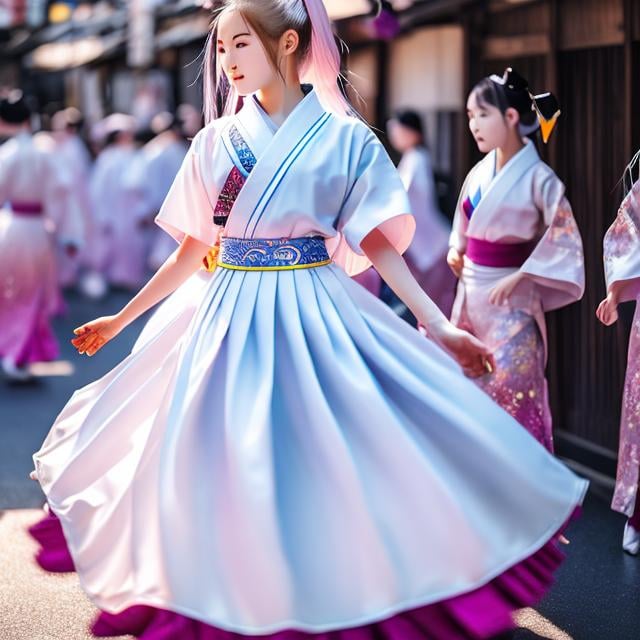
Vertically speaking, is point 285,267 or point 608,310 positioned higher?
point 285,267

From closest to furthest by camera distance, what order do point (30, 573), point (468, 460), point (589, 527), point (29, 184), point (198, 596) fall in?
point (198, 596) → point (468, 460) → point (30, 573) → point (589, 527) → point (29, 184)

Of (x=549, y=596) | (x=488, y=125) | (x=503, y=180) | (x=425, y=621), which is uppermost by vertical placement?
(x=488, y=125)

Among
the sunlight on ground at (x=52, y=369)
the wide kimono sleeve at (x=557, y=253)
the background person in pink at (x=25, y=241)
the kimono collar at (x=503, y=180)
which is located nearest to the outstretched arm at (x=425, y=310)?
the wide kimono sleeve at (x=557, y=253)

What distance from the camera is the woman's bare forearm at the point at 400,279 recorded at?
3.70m

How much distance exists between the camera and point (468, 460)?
3479 mm

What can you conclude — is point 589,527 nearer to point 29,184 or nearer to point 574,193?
point 574,193

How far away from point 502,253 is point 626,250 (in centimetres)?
67

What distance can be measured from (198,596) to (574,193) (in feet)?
12.2

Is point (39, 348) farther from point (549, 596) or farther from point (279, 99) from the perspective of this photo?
point (279, 99)

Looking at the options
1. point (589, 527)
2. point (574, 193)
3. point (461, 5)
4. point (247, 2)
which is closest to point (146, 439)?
point (247, 2)

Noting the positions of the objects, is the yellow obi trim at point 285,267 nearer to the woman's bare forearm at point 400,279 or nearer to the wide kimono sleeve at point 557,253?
the woman's bare forearm at point 400,279

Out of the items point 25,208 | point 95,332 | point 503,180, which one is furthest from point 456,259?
point 25,208

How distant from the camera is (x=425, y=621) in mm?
3293

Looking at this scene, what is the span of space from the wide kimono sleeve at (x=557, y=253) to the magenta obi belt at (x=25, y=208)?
15.5ft
